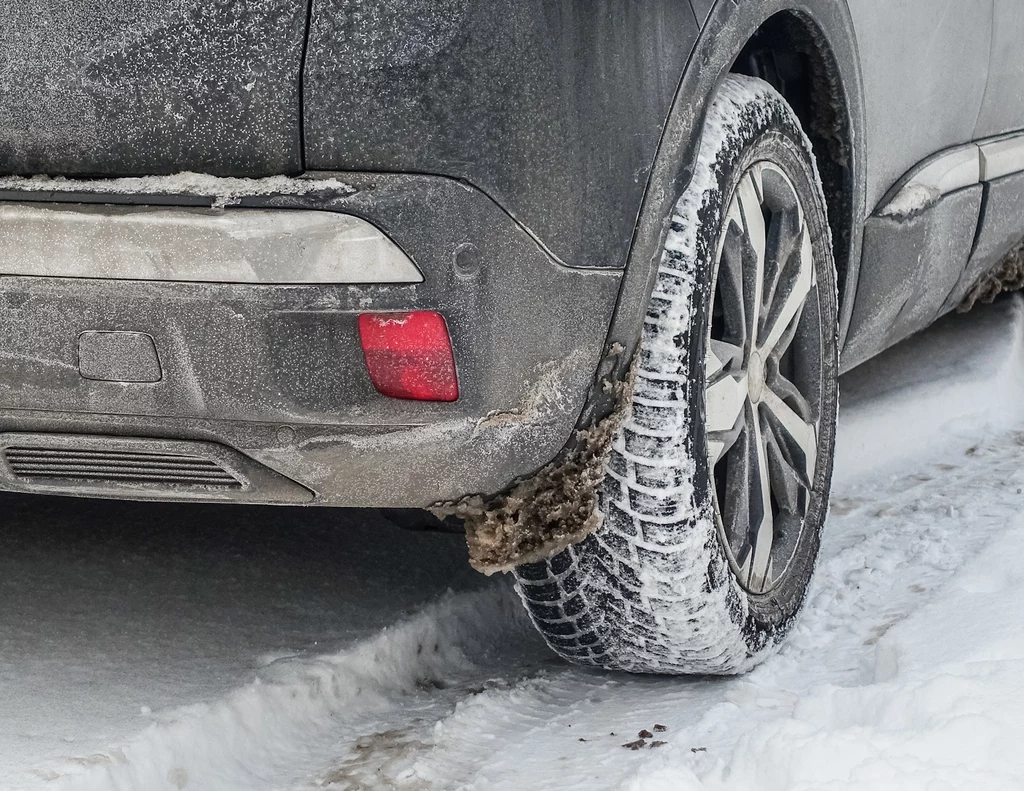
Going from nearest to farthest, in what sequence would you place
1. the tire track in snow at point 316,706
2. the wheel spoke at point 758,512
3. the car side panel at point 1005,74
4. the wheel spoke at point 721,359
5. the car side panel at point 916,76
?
the tire track in snow at point 316,706 < the wheel spoke at point 721,359 < the wheel spoke at point 758,512 < the car side panel at point 916,76 < the car side panel at point 1005,74

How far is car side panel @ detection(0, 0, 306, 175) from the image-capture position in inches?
55.3

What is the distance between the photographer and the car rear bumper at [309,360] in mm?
1436

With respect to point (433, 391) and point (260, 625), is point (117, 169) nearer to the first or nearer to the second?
point (433, 391)

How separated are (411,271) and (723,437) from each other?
2.45 feet

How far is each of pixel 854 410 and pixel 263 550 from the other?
1.92 metres

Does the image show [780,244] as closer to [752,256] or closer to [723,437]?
[752,256]

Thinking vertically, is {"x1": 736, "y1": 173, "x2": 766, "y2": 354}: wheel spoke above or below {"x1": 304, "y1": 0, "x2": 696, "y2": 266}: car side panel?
below

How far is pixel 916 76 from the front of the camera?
252 centimetres

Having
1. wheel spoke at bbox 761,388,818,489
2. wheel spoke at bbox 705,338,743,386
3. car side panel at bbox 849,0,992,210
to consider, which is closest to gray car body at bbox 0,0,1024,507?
wheel spoke at bbox 705,338,743,386

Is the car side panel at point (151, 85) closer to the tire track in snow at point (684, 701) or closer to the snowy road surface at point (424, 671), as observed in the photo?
the snowy road surface at point (424, 671)

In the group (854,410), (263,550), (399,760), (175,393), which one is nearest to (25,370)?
(175,393)

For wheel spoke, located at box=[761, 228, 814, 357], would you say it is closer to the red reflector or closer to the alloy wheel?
the alloy wheel

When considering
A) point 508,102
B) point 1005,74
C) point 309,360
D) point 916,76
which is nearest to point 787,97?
point 916,76

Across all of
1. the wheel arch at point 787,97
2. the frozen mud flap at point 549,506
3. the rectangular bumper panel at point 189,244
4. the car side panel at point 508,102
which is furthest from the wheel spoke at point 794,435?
the rectangular bumper panel at point 189,244
